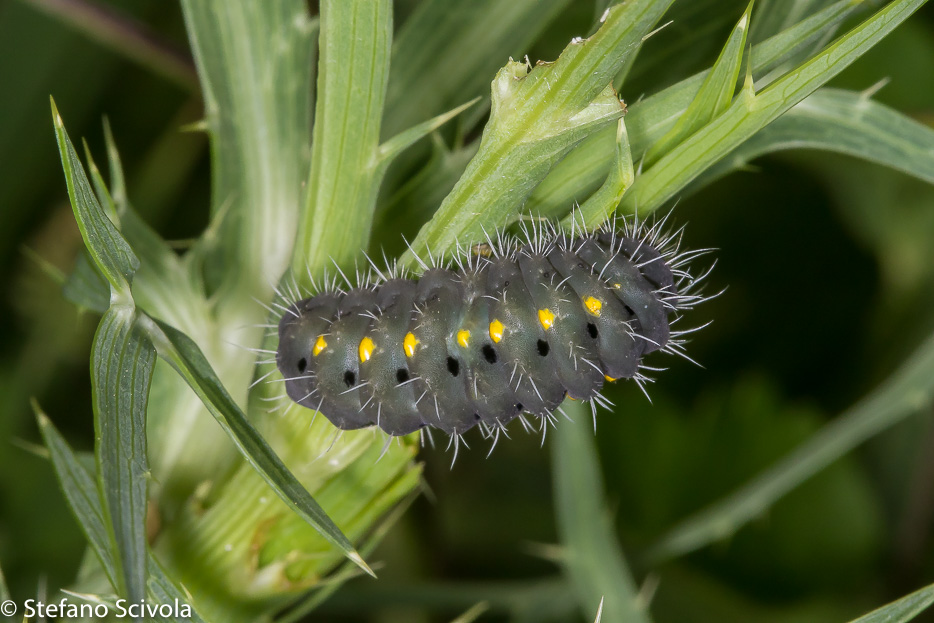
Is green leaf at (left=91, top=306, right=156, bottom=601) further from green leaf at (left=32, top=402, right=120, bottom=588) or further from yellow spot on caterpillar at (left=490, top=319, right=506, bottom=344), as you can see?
yellow spot on caterpillar at (left=490, top=319, right=506, bottom=344)

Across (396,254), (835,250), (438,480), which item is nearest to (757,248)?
(835,250)

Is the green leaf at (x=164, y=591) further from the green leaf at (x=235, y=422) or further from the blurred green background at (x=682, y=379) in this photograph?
the blurred green background at (x=682, y=379)

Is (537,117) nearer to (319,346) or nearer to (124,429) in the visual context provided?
(319,346)

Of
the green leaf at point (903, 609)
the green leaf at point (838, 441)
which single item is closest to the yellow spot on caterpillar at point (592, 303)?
the green leaf at point (903, 609)

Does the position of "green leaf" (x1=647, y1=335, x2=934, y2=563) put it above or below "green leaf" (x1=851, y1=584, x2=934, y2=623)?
above

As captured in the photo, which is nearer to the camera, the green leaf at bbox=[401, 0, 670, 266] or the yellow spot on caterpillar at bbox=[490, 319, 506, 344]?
the green leaf at bbox=[401, 0, 670, 266]

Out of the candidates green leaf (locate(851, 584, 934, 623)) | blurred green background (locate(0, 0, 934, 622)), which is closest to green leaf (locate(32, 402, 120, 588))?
green leaf (locate(851, 584, 934, 623))

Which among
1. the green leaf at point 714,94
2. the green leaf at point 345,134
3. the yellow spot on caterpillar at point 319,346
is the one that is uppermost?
the green leaf at point 345,134
